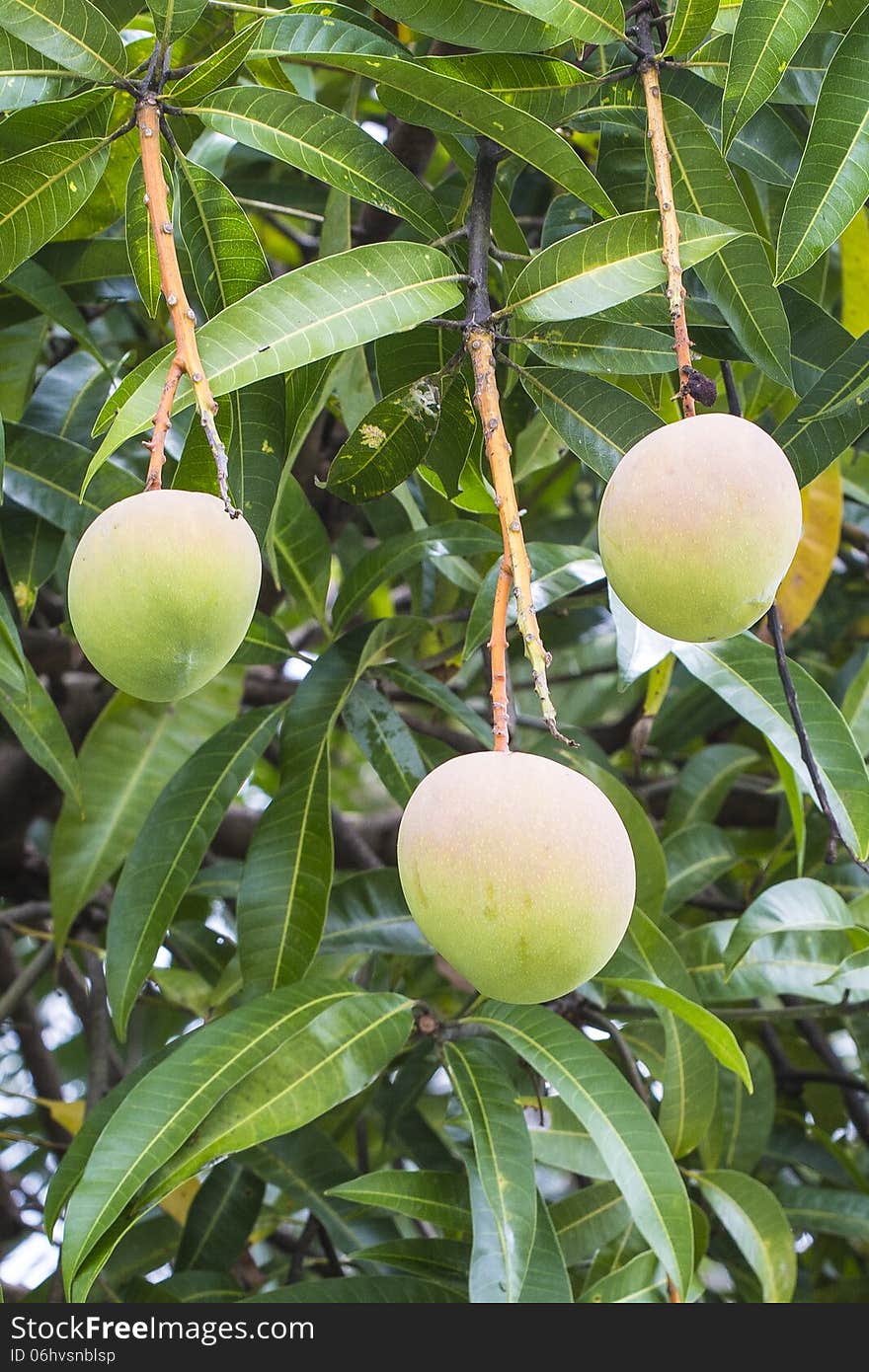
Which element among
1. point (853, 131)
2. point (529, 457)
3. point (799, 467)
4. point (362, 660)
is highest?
point (853, 131)

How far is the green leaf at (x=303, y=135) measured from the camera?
0.77m

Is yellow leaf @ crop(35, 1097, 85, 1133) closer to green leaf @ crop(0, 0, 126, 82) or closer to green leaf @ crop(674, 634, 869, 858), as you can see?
green leaf @ crop(674, 634, 869, 858)

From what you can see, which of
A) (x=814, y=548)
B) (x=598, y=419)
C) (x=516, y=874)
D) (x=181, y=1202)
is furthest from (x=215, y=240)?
(x=181, y=1202)

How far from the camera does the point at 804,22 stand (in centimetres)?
75

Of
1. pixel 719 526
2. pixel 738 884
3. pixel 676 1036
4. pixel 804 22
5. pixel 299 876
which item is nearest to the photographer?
pixel 719 526

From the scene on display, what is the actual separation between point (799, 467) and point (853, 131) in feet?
0.83

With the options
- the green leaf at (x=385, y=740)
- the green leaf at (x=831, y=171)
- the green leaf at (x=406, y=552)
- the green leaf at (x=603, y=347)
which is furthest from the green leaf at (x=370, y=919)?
the green leaf at (x=831, y=171)

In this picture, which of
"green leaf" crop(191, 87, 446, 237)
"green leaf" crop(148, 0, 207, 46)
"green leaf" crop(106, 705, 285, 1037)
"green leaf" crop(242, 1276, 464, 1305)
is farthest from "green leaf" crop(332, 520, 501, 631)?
"green leaf" crop(242, 1276, 464, 1305)

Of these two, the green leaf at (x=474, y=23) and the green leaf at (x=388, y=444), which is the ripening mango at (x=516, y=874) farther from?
the green leaf at (x=474, y=23)

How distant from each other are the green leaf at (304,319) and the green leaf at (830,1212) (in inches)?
48.5

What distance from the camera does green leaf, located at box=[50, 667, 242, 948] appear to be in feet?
4.12

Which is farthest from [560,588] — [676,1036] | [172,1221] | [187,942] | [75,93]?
[172,1221]

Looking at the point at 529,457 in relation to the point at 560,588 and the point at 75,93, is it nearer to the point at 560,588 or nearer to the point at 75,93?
the point at 560,588

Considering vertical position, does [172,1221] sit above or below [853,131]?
below
